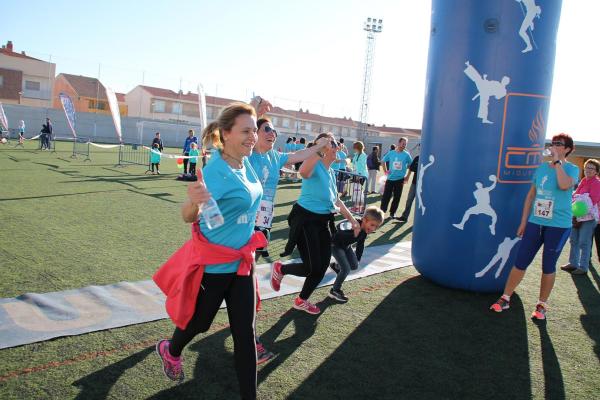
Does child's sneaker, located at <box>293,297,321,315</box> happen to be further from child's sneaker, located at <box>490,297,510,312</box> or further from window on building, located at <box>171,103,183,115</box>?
window on building, located at <box>171,103,183,115</box>

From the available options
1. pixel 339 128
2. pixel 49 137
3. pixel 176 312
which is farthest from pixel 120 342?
pixel 339 128

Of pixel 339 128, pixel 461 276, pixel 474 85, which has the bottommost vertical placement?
pixel 461 276

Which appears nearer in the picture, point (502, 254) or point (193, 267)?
point (193, 267)

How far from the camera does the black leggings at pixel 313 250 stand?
470 cm

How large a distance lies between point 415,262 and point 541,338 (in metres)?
1.93

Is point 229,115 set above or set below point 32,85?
below

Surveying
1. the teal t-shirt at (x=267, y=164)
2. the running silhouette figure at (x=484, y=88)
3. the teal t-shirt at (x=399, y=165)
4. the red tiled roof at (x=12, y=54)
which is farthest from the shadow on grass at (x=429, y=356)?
the red tiled roof at (x=12, y=54)

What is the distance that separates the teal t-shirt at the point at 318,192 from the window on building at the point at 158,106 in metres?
61.9

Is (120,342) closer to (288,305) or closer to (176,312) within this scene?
(176,312)

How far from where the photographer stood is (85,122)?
3962cm

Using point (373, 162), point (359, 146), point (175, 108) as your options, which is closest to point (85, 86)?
point (175, 108)

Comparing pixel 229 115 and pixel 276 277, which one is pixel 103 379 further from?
pixel 276 277

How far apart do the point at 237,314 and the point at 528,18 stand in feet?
16.0

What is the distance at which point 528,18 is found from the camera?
17.3 ft
